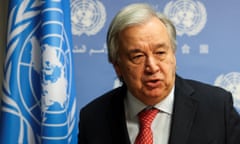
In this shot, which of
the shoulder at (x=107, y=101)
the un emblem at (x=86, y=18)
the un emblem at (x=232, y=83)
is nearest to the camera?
the shoulder at (x=107, y=101)

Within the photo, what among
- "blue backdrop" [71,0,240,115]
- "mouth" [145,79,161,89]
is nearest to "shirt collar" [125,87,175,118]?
"mouth" [145,79,161,89]

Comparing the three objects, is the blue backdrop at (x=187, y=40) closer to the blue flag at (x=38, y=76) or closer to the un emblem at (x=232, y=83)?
the un emblem at (x=232, y=83)

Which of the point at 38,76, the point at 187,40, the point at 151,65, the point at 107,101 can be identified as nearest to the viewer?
the point at 151,65

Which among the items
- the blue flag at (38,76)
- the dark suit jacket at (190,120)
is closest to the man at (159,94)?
the dark suit jacket at (190,120)

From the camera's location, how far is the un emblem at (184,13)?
182cm

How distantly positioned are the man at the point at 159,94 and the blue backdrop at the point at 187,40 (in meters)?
0.64

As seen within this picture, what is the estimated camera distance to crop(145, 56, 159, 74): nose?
104 cm

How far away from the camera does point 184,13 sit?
1826 mm

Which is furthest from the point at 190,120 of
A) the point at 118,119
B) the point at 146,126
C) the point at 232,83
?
the point at 232,83

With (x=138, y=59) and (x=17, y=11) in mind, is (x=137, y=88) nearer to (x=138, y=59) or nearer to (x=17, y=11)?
(x=138, y=59)

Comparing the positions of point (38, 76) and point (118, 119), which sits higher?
point (38, 76)

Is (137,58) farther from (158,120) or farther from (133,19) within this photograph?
(158,120)

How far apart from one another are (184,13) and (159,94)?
87 cm

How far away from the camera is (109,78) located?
1.90 metres
